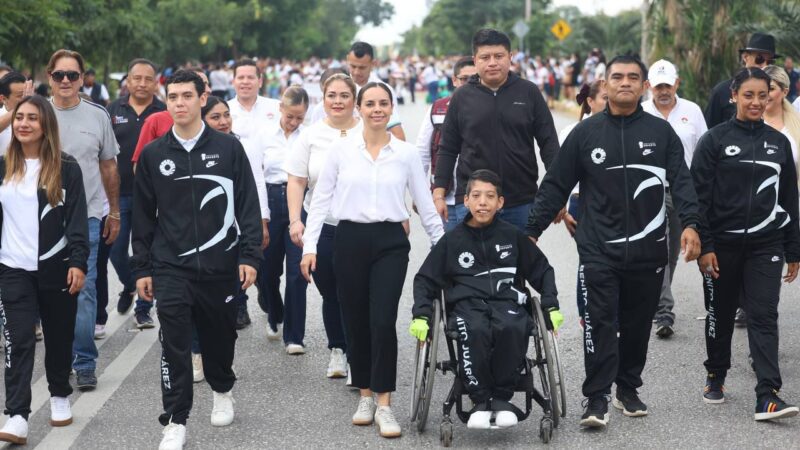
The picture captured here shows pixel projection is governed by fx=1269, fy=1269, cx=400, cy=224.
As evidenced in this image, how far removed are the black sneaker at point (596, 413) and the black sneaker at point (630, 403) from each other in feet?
0.90

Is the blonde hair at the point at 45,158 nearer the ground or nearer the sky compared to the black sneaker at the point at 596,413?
nearer the sky

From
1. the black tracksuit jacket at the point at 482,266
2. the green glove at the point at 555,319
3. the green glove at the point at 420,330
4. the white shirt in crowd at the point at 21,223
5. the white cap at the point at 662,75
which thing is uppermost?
the white cap at the point at 662,75

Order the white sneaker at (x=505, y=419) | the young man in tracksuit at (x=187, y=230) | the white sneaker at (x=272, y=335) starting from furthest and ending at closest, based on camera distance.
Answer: the white sneaker at (x=272, y=335), the young man in tracksuit at (x=187, y=230), the white sneaker at (x=505, y=419)

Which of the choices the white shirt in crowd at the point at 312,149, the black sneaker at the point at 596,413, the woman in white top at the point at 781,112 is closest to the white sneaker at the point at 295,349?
the white shirt in crowd at the point at 312,149

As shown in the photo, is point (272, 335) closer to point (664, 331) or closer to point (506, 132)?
point (506, 132)

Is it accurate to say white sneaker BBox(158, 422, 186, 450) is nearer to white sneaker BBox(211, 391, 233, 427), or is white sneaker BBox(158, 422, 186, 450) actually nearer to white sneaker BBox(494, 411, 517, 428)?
white sneaker BBox(211, 391, 233, 427)

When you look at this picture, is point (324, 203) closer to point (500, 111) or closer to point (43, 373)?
point (500, 111)

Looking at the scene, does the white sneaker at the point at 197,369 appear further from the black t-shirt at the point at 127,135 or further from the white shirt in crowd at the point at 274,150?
the black t-shirt at the point at 127,135

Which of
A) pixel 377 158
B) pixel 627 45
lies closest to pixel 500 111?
pixel 377 158

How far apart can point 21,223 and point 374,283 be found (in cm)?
199

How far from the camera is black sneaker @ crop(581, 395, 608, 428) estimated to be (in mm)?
6902

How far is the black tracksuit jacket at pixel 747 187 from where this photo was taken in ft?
24.0

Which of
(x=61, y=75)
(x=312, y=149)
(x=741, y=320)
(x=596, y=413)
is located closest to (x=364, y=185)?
(x=312, y=149)

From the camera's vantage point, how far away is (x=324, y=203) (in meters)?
7.25
